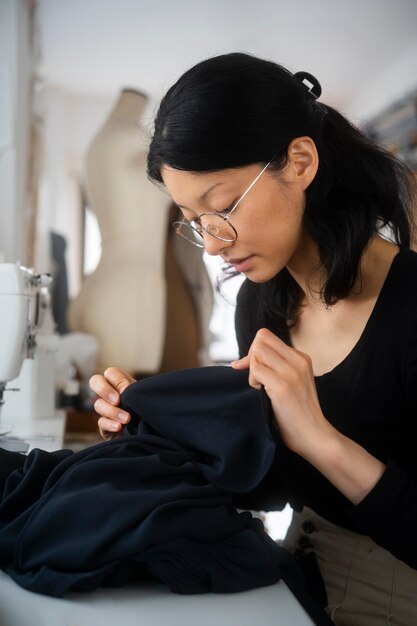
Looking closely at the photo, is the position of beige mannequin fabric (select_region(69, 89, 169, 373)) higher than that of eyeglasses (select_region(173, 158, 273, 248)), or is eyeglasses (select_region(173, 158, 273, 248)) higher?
eyeglasses (select_region(173, 158, 273, 248))

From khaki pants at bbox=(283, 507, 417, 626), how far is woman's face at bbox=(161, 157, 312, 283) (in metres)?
0.51

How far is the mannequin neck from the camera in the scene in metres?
3.42

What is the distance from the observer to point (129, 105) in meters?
3.46

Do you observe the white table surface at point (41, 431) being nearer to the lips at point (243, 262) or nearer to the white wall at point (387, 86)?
the lips at point (243, 262)

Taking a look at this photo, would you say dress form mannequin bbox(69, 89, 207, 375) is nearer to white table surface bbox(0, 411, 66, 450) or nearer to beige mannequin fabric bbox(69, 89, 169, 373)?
beige mannequin fabric bbox(69, 89, 169, 373)

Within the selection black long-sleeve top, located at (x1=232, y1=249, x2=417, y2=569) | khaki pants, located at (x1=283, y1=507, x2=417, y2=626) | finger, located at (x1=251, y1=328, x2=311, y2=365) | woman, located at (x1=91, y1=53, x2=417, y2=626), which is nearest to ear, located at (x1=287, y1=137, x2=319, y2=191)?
woman, located at (x1=91, y1=53, x2=417, y2=626)

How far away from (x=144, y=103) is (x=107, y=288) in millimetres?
939

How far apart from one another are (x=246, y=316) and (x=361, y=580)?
0.64 metres

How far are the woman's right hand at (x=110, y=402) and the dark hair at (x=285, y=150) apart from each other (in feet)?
1.25

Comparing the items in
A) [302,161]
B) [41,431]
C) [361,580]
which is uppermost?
[302,161]

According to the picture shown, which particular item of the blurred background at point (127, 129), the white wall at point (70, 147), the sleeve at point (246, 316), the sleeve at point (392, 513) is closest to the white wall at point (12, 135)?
the blurred background at point (127, 129)

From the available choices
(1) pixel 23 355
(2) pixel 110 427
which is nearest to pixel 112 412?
(2) pixel 110 427

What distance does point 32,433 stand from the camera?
184cm

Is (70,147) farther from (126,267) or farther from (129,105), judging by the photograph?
(126,267)
